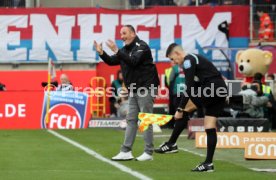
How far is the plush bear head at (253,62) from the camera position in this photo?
82.5ft

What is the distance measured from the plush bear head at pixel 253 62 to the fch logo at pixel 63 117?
5.05 metres

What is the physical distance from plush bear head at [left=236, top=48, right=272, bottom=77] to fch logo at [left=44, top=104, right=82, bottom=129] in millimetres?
5047

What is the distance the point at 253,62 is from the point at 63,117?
580cm

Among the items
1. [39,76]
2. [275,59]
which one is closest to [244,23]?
[275,59]

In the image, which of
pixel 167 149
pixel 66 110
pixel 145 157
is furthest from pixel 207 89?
pixel 66 110

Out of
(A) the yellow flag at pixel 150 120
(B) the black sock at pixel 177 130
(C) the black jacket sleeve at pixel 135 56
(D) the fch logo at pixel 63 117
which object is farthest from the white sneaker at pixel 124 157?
(D) the fch logo at pixel 63 117

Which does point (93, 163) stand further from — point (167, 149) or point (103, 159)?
point (167, 149)

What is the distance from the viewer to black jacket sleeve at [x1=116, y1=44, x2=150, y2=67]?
43.7 ft

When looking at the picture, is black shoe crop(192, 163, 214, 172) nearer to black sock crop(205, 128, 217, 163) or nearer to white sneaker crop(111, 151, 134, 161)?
black sock crop(205, 128, 217, 163)

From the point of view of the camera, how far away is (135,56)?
44.1ft

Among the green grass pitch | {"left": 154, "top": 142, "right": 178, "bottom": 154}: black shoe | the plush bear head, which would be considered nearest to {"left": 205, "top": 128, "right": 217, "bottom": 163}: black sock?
the green grass pitch

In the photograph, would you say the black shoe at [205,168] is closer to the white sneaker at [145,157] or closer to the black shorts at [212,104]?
the black shorts at [212,104]

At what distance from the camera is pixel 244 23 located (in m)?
28.8

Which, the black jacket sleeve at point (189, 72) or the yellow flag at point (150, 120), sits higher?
the black jacket sleeve at point (189, 72)
